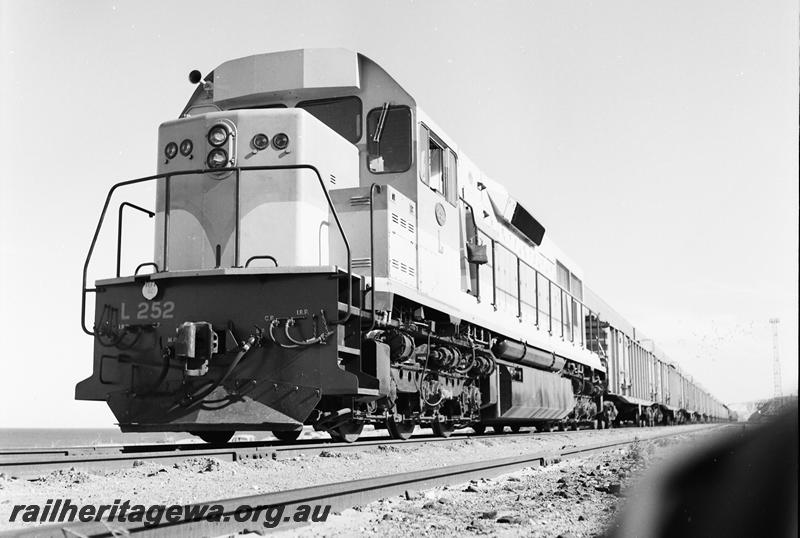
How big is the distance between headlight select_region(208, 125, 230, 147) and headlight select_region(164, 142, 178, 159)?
0.41m

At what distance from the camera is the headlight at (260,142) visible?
7.12 meters

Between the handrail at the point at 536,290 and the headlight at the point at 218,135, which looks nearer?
the headlight at the point at 218,135

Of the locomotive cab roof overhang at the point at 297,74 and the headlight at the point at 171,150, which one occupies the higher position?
the locomotive cab roof overhang at the point at 297,74

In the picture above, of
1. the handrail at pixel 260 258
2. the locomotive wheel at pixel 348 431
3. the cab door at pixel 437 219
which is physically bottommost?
the locomotive wheel at pixel 348 431

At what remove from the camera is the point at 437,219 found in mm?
8477

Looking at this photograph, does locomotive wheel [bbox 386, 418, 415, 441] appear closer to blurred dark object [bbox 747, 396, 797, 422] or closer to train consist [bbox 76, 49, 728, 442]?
train consist [bbox 76, 49, 728, 442]

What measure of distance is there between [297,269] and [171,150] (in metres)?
1.94

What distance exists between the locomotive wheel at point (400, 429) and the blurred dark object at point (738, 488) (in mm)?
8248

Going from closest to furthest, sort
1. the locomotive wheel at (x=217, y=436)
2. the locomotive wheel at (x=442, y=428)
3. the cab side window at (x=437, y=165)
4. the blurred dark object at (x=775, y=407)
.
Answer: the blurred dark object at (x=775, y=407)
the cab side window at (x=437, y=165)
the locomotive wheel at (x=217, y=436)
the locomotive wheel at (x=442, y=428)

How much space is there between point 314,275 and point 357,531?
302 centimetres

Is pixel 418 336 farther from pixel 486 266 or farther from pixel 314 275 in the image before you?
pixel 486 266

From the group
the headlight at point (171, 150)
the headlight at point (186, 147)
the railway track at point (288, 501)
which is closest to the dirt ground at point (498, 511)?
the railway track at point (288, 501)

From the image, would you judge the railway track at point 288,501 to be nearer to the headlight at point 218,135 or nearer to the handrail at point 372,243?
the handrail at point 372,243

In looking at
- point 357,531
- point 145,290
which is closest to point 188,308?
point 145,290
